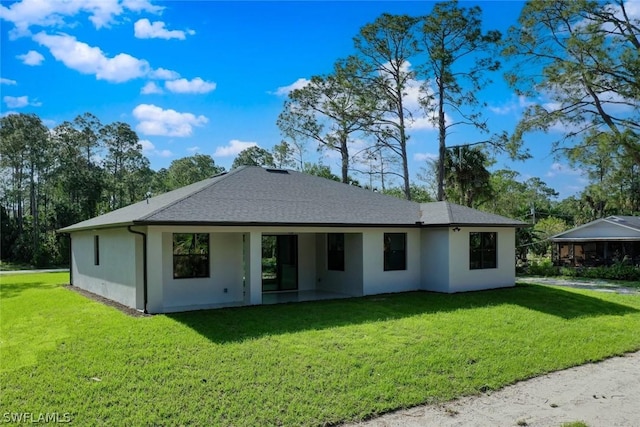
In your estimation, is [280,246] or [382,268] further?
[280,246]

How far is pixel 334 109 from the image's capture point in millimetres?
32125

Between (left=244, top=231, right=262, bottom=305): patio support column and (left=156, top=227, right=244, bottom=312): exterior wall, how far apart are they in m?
0.62

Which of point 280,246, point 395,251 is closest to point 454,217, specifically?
point 395,251

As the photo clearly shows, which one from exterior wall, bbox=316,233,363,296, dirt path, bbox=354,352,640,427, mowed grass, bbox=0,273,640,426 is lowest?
dirt path, bbox=354,352,640,427

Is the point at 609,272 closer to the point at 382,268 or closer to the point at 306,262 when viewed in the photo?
the point at 382,268

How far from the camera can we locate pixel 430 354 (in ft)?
26.1

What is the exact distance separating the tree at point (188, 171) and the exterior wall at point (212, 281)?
3817cm

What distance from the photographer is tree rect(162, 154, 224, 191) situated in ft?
170

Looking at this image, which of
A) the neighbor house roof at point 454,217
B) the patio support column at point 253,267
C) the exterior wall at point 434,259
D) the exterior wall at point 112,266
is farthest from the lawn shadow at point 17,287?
the neighbor house roof at point 454,217

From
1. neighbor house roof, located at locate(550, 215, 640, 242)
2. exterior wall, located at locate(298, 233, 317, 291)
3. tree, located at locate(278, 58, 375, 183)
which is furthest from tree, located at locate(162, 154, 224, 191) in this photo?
exterior wall, located at locate(298, 233, 317, 291)

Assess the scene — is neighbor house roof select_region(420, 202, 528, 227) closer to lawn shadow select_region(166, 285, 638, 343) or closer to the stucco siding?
lawn shadow select_region(166, 285, 638, 343)

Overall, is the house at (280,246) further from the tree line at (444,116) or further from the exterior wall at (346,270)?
the tree line at (444,116)

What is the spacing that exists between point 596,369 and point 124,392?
7.44 metres

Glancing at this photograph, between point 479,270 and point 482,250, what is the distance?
2.37ft
